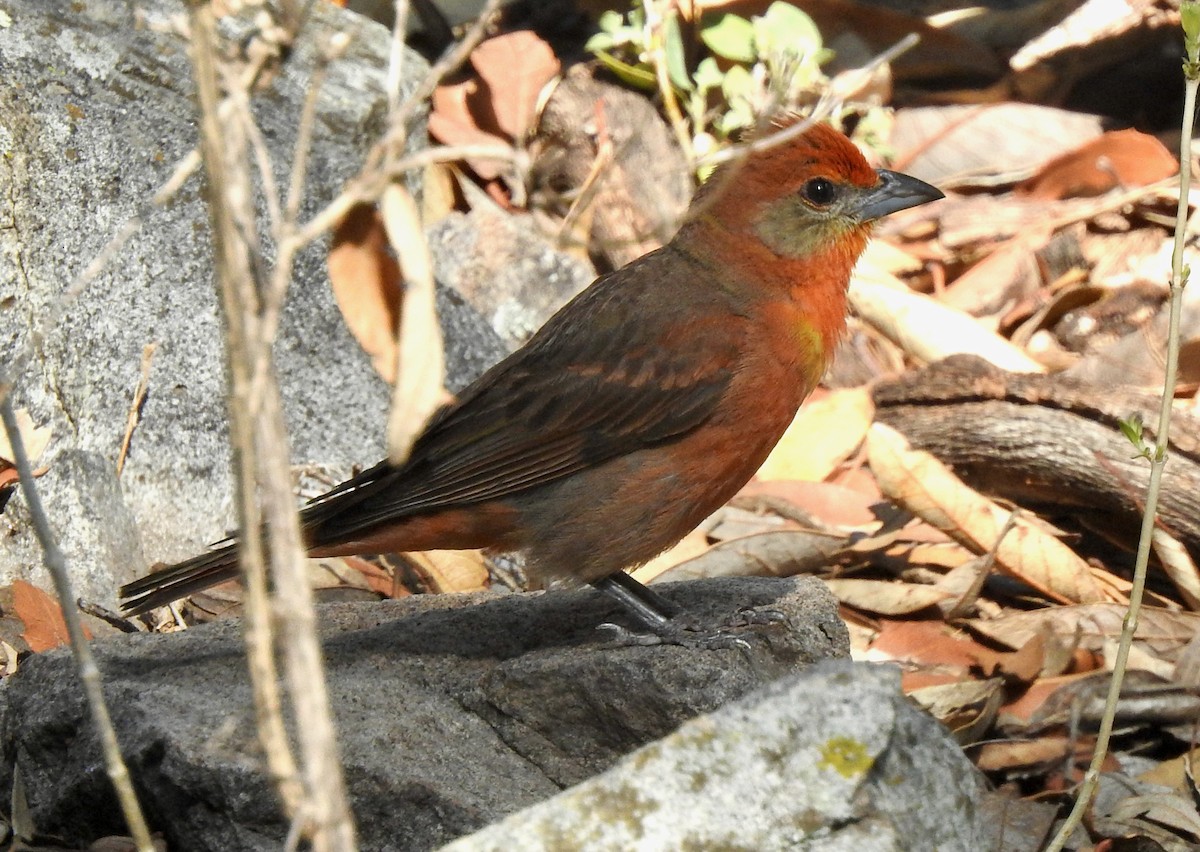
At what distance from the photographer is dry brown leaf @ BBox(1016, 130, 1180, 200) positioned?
706cm

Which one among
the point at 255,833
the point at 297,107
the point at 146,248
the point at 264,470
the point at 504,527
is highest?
the point at 297,107

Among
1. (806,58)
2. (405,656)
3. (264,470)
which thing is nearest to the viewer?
(264,470)

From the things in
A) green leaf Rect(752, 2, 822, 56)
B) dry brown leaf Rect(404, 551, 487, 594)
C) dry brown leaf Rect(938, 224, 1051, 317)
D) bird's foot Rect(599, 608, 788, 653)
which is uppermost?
green leaf Rect(752, 2, 822, 56)

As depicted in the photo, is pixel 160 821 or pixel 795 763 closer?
pixel 795 763

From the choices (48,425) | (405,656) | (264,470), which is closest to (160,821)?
(405,656)

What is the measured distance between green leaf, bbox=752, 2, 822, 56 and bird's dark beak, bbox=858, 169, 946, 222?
91.2 inches

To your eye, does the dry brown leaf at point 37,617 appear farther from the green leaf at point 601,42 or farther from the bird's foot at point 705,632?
the green leaf at point 601,42

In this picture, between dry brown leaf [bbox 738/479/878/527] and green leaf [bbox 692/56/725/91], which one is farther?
green leaf [bbox 692/56/725/91]

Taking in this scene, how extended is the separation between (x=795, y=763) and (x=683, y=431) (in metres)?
1.68

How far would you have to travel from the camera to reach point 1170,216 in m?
6.93

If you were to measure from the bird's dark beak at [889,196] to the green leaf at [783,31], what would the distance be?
7.60 ft

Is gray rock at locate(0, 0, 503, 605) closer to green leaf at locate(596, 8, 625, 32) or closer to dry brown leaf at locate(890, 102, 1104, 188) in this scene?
green leaf at locate(596, 8, 625, 32)

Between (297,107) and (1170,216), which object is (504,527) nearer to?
(297,107)

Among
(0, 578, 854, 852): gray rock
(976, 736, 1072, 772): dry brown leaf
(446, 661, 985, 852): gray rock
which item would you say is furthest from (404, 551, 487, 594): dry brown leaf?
(446, 661, 985, 852): gray rock
